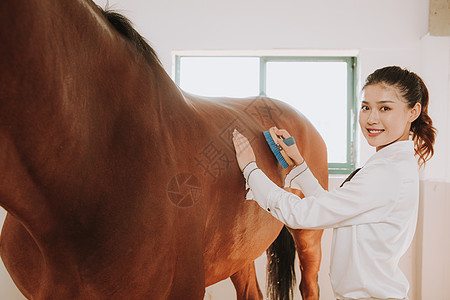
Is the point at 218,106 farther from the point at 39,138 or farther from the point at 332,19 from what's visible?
the point at 332,19

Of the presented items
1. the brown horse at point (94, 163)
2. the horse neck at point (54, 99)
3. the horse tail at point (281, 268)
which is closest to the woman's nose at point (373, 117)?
the brown horse at point (94, 163)

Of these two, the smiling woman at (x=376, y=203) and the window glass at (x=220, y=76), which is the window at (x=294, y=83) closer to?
the window glass at (x=220, y=76)

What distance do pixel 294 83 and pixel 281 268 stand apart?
1601mm

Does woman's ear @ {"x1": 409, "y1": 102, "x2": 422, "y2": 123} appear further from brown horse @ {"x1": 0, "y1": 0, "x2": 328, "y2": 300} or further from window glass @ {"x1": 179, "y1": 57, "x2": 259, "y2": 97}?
window glass @ {"x1": 179, "y1": 57, "x2": 259, "y2": 97}

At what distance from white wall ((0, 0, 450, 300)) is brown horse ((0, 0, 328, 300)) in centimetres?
186

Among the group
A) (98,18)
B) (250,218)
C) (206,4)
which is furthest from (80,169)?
(206,4)

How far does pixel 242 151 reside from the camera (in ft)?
4.24

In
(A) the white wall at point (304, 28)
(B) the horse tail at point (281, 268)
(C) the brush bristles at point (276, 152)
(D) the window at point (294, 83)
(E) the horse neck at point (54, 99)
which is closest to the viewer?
(E) the horse neck at point (54, 99)

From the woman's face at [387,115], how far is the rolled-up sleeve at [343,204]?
0.44ft

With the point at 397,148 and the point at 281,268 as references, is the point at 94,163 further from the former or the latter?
the point at 281,268

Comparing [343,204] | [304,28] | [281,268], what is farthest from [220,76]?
[343,204]

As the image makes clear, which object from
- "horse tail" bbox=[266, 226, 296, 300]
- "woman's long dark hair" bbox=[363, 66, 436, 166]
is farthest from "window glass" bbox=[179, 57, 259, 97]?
"woman's long dark hair" bbox=[363, 66, 436, 166]

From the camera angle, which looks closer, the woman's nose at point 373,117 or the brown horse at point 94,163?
the brown horse at point 94,163

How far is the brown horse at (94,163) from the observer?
2.11ft
